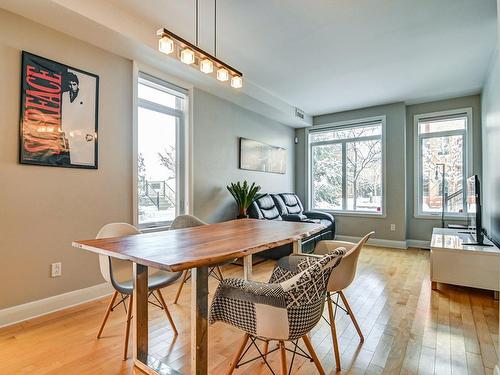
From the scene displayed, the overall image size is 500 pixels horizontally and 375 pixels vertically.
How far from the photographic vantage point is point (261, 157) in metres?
5.29

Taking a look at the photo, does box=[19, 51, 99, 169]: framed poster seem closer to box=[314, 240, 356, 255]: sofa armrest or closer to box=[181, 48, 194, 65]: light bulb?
box=[181, 48, 194, 65]: light bulb

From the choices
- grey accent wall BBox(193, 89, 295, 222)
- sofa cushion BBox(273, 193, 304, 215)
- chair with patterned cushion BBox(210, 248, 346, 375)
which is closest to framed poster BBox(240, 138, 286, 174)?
grey accent wall BBox(193, 89, 295, 222)

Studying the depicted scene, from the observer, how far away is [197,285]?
1.38 meters

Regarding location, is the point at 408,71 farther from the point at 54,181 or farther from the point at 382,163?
the point at 54,181

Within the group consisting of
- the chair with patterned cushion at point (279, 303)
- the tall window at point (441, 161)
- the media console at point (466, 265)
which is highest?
the tall window at point (441, 161)

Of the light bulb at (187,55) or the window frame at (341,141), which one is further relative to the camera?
the window frame at (341,141)

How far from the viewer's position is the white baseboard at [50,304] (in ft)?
7.30

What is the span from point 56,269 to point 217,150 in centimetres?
251

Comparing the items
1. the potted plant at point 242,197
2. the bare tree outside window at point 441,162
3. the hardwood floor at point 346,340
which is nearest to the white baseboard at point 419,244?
the bare tree outside window at point 441,162

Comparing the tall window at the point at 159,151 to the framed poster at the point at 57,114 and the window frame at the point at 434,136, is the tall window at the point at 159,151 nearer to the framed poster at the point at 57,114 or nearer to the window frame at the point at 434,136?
the framed poster at the point at 57,114

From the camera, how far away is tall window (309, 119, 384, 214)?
5602mm

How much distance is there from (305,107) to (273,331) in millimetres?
5040

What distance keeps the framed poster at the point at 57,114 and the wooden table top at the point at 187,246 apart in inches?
51.5

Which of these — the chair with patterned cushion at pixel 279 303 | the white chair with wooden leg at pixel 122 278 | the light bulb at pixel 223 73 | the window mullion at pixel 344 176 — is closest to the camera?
the chair with patterned cushion at pixel 279 303
